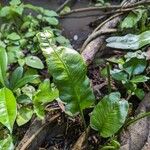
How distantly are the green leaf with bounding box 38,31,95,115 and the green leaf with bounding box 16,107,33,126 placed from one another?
226 millimetres

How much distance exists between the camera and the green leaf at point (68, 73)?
1.50m

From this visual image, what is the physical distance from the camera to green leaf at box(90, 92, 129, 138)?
1457mm

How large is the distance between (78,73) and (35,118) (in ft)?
1.16

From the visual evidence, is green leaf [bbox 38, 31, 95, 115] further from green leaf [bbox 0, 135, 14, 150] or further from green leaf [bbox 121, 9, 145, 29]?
green leaf [bbox 121, 9, 145, 29]

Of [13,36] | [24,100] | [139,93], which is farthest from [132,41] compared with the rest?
[13,36]

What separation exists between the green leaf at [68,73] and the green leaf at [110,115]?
0.08 meters

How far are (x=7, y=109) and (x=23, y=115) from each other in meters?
0.21

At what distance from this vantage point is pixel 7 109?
1471 millimetres

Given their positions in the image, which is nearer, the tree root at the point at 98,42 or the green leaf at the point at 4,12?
the tree root at the point at 98,42

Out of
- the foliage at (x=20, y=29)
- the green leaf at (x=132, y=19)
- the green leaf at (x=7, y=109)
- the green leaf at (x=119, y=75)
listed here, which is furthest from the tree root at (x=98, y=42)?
the green leaf at (x=7, y=109)

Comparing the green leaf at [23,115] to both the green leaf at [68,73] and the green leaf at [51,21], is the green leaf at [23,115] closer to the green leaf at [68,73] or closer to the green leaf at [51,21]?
the green leaf at [68,73]

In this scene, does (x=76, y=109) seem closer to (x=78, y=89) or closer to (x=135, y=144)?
(x=78, y=89)

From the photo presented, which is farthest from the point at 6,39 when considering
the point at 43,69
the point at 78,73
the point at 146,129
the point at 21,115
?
the point at 146,129

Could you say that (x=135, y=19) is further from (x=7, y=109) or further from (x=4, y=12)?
(x=7, y=109)
